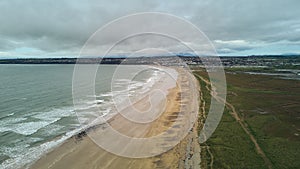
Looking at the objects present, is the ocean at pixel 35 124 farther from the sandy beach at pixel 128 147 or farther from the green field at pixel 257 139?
the green field at pixel 257 139

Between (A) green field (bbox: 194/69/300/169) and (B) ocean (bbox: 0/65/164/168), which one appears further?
(B) ocean (bbox: 0/65/164/168)

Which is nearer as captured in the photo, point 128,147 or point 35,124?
point 128,147

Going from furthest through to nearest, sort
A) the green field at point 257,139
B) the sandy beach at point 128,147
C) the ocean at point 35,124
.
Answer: the ocean at point 35,124 → the sandy beach at point 128,147 → the green field at point 257,139


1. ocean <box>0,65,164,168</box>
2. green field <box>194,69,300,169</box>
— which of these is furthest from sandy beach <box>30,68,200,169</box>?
green field <box>194,69,300,169</box>

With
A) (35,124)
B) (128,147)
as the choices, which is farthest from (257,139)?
(35,124)

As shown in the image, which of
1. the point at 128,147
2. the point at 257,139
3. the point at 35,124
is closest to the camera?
the point at 257,139

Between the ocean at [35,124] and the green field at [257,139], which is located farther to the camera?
the ocean at [35,124]

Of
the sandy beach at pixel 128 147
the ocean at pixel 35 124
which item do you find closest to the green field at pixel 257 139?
the sandy beach at pixel 128 147

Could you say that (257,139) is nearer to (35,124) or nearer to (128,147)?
(128,147)

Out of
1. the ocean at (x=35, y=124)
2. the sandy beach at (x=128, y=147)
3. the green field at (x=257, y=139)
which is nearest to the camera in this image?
the green field at (x=257, y=139)

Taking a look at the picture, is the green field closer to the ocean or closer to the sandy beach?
the sandy beach

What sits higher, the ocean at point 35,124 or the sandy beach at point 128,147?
the ocean at point 35,124
